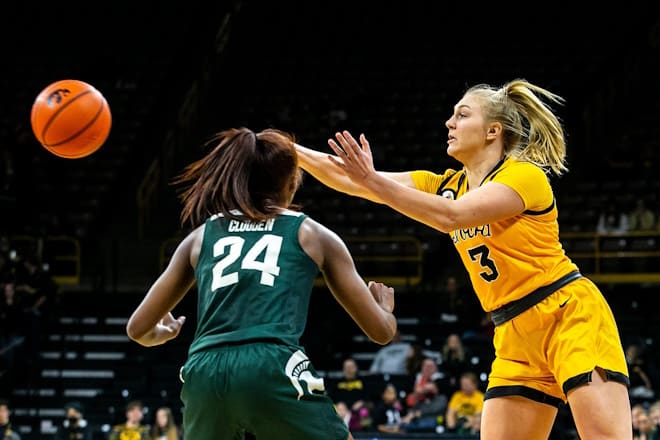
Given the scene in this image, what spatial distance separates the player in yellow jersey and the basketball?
304cm

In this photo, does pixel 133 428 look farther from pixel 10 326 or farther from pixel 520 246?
pixel 520 246

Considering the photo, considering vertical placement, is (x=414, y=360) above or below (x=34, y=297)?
below

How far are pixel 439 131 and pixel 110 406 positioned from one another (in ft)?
28.8

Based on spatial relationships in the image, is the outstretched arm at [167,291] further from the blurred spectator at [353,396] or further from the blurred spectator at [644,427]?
the blurred spectator at [353,396]

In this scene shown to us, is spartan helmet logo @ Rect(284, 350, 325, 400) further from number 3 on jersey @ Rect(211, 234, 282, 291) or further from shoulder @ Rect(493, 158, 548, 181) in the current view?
shoulder @ Rect(493, 158, 548, 181)

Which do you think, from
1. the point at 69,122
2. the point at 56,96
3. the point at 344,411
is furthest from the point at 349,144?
the point at 344,411

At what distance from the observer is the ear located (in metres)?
5.74

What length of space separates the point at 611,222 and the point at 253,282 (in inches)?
574

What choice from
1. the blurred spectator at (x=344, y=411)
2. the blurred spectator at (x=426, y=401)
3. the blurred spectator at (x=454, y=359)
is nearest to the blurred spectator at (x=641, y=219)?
the blurred spectator at (x=454, y=359)

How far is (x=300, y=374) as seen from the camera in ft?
12.8

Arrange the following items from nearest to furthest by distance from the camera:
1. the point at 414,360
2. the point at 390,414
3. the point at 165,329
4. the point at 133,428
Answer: the point at 165,329 → the point at 133,428 → the point at 390,414 → the point at 414,360

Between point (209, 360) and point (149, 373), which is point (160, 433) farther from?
point (209, 360)

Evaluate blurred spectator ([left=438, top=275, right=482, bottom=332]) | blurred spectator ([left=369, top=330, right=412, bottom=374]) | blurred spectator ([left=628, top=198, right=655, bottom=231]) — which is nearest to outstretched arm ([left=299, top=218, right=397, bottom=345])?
blurred spectator ([left=369, top=330, right=412, bottom=374])

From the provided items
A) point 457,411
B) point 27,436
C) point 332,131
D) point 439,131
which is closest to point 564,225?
point 439,131
